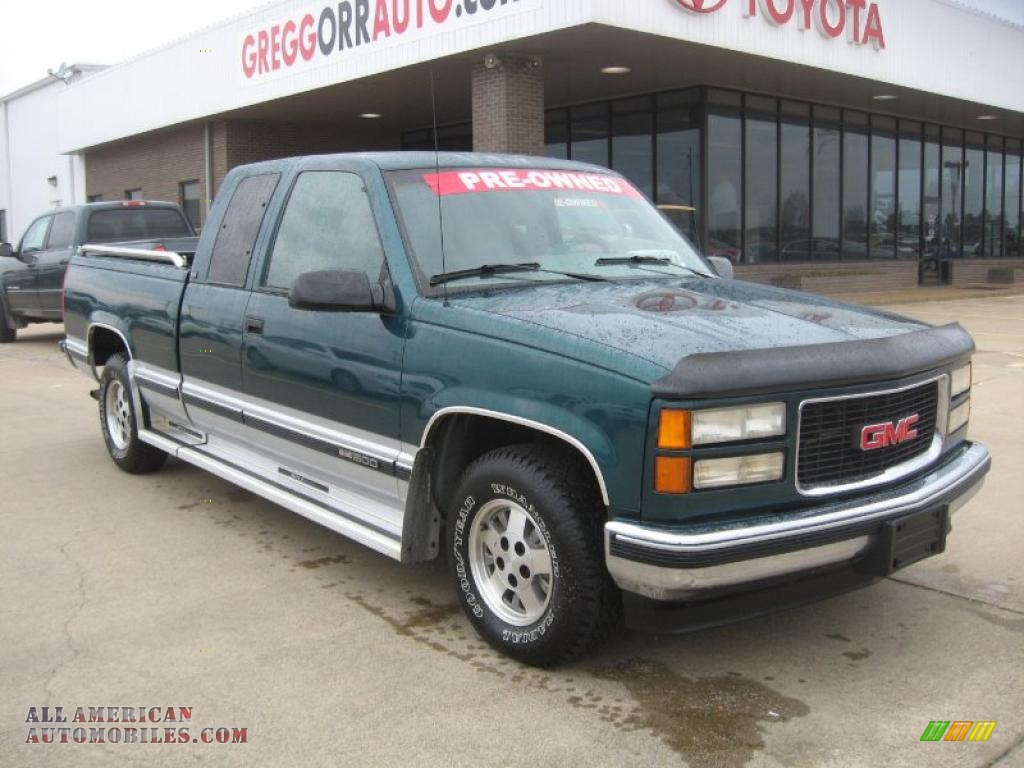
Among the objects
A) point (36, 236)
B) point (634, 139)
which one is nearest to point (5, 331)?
point (36, 236)

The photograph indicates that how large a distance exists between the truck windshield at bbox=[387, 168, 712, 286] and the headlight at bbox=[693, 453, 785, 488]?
54.2 inches

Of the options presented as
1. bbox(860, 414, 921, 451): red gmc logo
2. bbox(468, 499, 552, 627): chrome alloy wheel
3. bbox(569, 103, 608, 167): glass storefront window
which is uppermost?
bbox(569, 103, 608, 167): glass storefront window

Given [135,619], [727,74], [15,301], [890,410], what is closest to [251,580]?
[135,619]

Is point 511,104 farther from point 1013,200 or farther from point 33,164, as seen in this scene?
point 33,164

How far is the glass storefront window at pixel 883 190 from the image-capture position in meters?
23.5

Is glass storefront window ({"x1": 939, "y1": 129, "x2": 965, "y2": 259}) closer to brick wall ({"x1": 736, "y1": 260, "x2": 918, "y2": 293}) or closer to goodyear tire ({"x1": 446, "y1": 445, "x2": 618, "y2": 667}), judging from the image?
brick wall ({"x1": 736, "y1": 260, "x2": 918, "y2": 293})

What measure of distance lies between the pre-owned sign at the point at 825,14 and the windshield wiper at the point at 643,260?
35.1ft

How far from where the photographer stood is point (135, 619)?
13.3 feet

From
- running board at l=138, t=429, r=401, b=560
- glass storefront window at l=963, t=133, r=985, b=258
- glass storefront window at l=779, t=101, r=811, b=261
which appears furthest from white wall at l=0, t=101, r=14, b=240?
running board at l=138, t=429, r=401, b=560

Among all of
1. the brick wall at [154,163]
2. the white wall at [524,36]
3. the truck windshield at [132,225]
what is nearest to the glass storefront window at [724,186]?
the white wall at [524,36]

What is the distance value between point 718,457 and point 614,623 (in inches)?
29.4

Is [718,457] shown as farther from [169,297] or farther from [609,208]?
[169,297]

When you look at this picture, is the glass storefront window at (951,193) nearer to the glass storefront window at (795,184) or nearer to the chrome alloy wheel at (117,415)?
the glass storefront window at (795,184)

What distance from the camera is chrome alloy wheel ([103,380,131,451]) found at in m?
6.41
